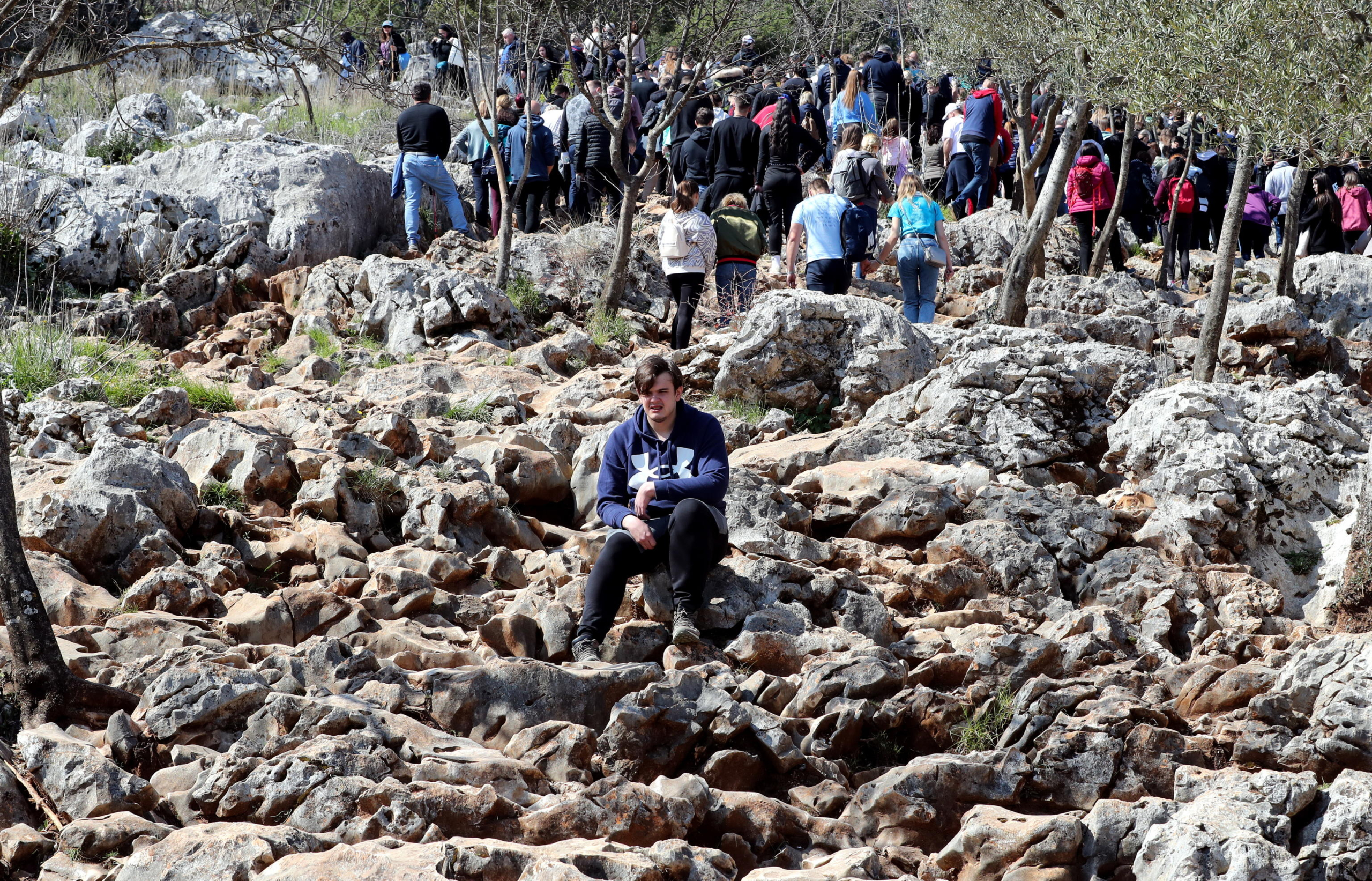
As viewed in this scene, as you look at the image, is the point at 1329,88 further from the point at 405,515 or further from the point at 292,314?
the point at 292,314

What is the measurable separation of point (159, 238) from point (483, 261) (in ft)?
10.7

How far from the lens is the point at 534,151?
1376cm

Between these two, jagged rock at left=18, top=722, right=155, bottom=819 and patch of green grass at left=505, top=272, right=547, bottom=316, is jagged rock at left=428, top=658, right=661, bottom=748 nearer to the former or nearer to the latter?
jagged rock at left=18, top=722, right=155, bottom=819

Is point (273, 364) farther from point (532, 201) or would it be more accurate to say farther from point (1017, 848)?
point (1017, 848)

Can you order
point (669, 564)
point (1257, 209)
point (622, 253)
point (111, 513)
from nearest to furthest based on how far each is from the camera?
point (669, 564), point (111, 513), point (622, 253), point (1257, 209)

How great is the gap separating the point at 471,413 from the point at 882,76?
11528 millimetres

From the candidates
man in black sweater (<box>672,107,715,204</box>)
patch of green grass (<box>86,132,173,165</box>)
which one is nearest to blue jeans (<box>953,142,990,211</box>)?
man in black sweater (<box>672,107,715,204</box>)

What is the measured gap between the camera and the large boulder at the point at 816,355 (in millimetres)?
9219

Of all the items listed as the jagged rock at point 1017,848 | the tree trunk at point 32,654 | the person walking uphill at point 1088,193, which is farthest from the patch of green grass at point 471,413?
the person walking uphill at point 1088,193

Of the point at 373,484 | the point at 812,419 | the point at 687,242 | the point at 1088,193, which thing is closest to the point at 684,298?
the point at 687,242

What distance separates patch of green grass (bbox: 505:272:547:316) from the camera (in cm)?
1205

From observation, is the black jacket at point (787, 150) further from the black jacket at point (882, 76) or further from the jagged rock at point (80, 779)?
the jagged rock at point (80, 779)

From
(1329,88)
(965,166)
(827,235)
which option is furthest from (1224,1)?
(965,166)

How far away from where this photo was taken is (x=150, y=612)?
5.41 meters
